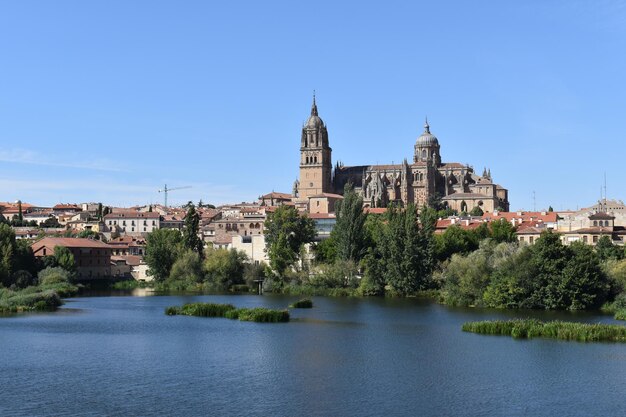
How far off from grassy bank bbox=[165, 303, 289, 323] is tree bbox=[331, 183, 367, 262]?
61.0ft

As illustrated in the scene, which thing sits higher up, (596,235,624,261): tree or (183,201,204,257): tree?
(183,201,204,257): tree

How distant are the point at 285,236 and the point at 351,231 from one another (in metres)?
6.76

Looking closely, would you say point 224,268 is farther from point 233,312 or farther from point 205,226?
point 205,226

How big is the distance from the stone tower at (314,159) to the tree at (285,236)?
5822 centimetres

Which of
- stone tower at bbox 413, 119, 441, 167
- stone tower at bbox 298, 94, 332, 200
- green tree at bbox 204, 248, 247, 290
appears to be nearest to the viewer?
green tree at bbox 204, 248, 247, 290

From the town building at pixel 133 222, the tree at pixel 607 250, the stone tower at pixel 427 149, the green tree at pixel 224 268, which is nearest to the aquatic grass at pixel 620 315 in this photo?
the tree at pixel 607 250

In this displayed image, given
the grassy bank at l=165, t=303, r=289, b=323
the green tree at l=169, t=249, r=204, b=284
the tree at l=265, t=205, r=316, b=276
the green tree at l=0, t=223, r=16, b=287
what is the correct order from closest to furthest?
1. the grassy bank at l=165, t=303, r=289, b=323
2. the green tree at l=0, t=223, r=16, b=287
3. the tree at l=265, t=205, r=316, b=276
4. the green tree at l=169, t=249, r=204, b=284

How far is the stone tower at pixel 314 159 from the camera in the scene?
129750 millimetres

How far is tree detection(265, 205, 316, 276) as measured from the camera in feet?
220

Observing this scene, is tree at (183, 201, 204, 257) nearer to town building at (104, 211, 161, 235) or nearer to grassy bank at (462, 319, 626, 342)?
grassy bank at (462, 319, 626, 342)

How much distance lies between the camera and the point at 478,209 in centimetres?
11350

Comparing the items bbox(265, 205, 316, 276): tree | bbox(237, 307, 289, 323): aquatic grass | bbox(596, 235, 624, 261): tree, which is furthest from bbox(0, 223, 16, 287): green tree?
bbox(596, 235, 624, 261): tree

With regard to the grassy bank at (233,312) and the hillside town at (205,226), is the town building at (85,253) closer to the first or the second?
the hillside town at (205,226)

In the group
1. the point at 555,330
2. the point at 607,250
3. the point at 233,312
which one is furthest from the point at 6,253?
the point at 555,330
